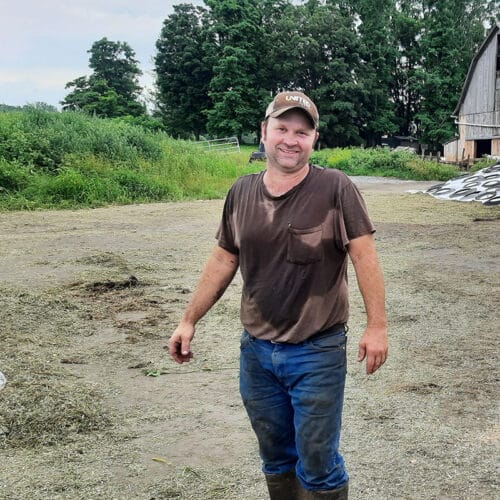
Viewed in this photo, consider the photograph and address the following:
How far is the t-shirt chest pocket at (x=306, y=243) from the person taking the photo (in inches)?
88.4

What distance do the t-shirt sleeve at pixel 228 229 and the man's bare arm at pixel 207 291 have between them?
0.08 feet

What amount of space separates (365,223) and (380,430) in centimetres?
189

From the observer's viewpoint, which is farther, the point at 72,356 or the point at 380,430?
the point at 72,356

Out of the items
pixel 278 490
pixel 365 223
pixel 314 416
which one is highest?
pixel 365 223

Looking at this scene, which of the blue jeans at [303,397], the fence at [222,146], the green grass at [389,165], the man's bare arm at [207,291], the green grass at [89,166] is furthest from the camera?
the fence at [222,146]

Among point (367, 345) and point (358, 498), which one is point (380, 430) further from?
point (367, 345)

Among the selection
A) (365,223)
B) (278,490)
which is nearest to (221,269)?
(365,223)

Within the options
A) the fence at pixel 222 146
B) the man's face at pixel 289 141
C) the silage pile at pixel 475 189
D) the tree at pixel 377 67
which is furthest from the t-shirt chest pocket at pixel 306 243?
the tree at pixel 377 67

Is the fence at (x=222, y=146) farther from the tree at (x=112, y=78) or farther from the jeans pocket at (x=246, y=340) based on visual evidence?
the jeans pocket at (x=246, y=340)

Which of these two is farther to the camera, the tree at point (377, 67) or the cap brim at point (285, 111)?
the tree at point (377, 67)

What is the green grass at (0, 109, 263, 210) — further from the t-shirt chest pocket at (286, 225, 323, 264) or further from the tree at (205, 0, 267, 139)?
the tree at (205, 0, 267, 139)

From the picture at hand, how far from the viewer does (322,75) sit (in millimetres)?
51531

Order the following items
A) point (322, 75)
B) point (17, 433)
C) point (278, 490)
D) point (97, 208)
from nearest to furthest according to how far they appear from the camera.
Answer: point (278, 490)
point (17, 433)
point (97, 208)
point (322, 75)

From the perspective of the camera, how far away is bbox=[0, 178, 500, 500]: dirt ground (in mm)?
3188
